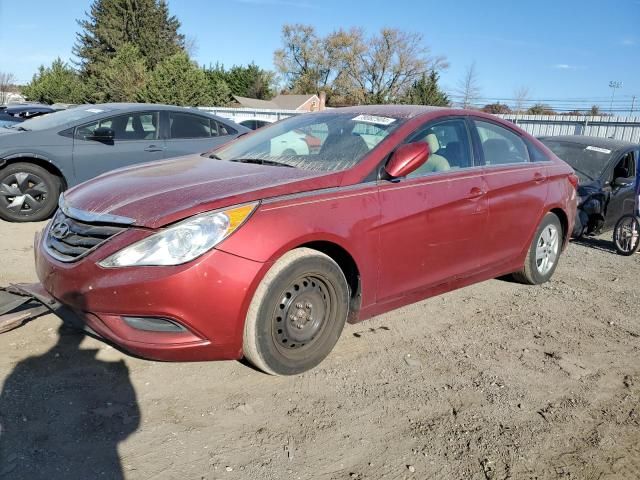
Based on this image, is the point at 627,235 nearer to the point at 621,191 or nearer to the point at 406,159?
the point at 621,191

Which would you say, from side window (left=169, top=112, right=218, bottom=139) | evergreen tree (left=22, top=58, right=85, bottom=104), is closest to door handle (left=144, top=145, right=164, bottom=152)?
side window (left=169, top=112, right=218, bottom=139)

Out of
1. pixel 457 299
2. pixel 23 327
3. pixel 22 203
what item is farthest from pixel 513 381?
pixel 22 203

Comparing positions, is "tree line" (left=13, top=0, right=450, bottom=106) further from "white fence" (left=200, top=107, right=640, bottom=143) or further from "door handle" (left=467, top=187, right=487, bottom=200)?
"door handle" (left=467, top=187, right=487, bottom=200)

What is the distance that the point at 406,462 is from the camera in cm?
250

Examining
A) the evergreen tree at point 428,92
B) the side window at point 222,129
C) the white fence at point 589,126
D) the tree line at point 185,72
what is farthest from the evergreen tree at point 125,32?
the side window at point 222,129

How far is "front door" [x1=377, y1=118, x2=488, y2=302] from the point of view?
349cm

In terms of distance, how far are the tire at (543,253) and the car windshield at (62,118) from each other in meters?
5.75

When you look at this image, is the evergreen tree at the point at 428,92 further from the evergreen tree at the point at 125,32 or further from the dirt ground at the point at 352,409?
the dirt ground at the point at 352,409

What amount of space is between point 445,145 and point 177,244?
7.51 ft

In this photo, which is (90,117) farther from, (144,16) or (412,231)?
(144,16)

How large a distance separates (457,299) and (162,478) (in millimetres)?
3179

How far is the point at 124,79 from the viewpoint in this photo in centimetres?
4500

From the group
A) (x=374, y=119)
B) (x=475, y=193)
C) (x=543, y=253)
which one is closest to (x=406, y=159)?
(x=374, y=119)

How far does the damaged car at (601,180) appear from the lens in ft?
23.5
